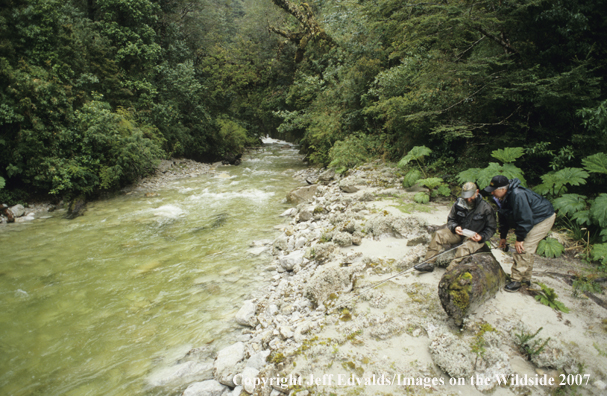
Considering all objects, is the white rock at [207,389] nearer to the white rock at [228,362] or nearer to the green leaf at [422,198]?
the white rock at [228,362]

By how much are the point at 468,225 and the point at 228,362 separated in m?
3.62

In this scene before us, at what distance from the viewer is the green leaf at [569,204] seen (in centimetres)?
446

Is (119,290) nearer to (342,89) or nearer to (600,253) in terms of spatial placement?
(600,253)

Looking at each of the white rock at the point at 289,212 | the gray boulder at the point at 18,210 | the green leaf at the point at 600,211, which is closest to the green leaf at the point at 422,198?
the green leaf at the point at 600,211

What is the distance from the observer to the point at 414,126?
28.0 feet

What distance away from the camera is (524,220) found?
3.51 m

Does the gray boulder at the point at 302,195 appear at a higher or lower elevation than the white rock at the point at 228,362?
higher

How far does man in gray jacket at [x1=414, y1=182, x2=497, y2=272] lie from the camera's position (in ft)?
12.3

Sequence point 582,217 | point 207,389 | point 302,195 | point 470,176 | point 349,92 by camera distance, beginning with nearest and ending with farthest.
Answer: point 207,389, point 582,217, point 470,176, point 302,195, point 349,92

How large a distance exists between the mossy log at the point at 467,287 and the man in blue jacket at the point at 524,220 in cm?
40

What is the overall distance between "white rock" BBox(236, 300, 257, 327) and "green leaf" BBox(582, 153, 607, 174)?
575cm

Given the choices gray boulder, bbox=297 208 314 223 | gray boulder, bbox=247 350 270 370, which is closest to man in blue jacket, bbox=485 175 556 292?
gray boulder, bbox=247 350 270 370

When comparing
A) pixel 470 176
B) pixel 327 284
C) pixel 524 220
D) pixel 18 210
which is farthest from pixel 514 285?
pixel 18 210

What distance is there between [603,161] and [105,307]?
8517 mm
